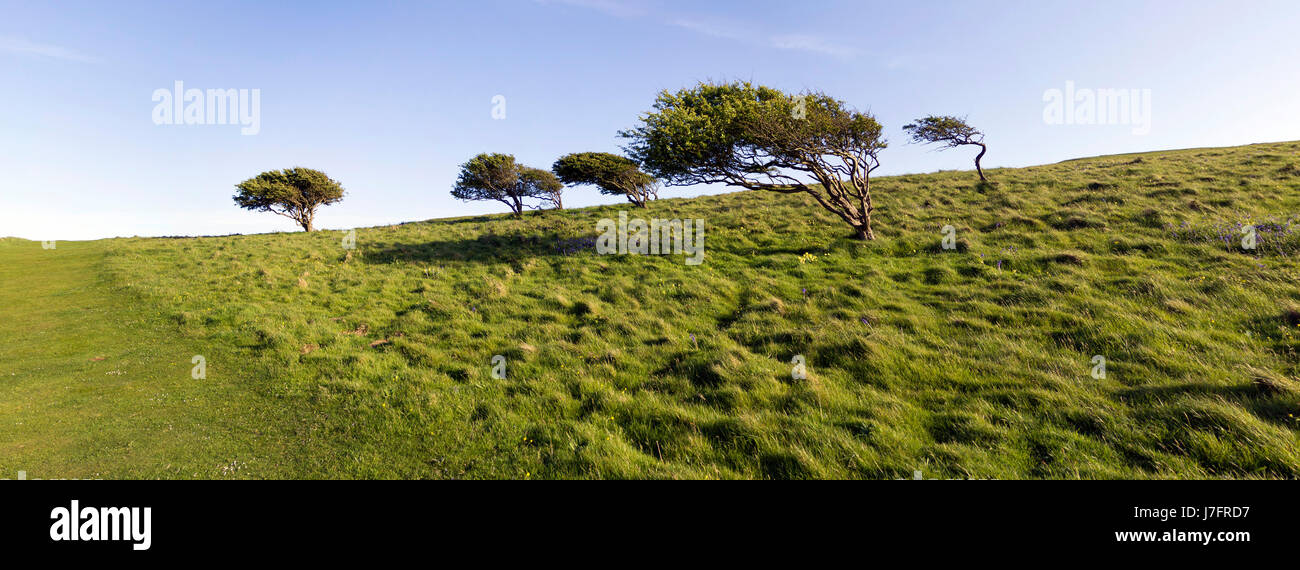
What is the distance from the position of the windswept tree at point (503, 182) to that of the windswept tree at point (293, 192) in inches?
490

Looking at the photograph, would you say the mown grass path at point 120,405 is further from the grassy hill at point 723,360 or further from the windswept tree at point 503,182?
the windswept tree at point 503,182

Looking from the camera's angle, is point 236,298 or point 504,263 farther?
point 504,263

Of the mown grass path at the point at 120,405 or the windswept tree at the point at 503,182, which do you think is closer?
the mown grass path at the point at 120,405

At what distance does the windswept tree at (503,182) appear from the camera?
43906 millimetres

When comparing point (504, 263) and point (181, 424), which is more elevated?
point (504, 263)

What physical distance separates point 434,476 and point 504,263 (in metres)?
14.4

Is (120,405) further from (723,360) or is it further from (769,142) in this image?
(769,142)

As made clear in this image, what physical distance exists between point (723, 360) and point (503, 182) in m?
42.8

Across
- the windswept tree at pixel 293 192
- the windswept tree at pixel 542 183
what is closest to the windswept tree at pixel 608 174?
the windswept tree at pixel 542 183

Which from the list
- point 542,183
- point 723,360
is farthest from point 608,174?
point 723,360

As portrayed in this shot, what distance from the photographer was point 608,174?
37.3m

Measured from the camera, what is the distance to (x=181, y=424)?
23.0ft
